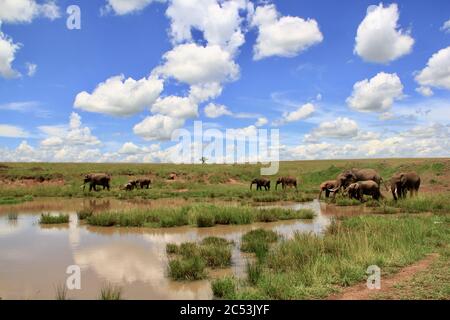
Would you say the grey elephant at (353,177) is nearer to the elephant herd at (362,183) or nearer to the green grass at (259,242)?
the elephant herd at (362,183)

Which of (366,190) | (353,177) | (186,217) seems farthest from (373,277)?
(353,177)

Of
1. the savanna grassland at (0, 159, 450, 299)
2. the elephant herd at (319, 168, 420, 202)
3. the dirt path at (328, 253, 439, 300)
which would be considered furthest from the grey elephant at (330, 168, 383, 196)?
the dirt path at (328, 253, 439, 300)

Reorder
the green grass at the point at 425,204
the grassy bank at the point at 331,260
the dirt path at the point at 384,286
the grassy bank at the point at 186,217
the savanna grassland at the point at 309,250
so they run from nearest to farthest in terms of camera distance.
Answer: the dirt path at the point at 384,286, the grassy bank at the point at 331,260, the savanna grassland at the point at 309,250, the grassy bank at the point at 186,217, the green grass at the point at 425,204

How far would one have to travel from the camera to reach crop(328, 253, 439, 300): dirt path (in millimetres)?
6797

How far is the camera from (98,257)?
10.3 m

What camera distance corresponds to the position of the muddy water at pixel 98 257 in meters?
7.69

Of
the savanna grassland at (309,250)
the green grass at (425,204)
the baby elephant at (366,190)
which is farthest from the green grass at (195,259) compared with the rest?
the baby elephant at (366,190)

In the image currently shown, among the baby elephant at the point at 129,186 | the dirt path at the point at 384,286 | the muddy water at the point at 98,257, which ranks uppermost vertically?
the baby elephant at the point at 129,186

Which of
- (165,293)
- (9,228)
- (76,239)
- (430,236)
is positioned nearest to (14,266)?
(76,239)

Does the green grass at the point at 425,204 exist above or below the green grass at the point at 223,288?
above

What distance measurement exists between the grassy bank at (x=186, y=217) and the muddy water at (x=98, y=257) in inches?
17.3

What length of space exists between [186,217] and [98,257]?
5864 mm

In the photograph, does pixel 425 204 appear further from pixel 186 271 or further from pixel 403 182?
pixel 186 271
